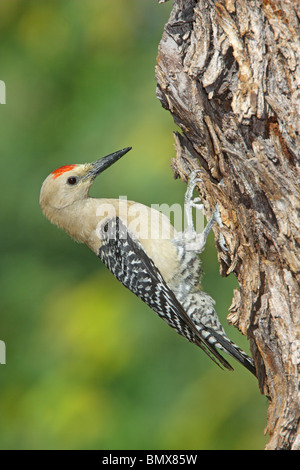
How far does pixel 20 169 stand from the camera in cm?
676

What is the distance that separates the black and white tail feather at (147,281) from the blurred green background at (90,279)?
2.78 feet

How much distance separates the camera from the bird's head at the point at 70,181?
4.71 meters

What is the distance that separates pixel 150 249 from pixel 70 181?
0.97m

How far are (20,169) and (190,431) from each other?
3720mm

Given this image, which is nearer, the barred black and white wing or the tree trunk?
the tree trunk

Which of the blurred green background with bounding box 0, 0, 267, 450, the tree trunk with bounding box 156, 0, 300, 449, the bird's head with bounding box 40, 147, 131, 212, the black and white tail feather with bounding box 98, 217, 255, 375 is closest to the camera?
the tree trunk with bounding box 156, 0, 300, 449

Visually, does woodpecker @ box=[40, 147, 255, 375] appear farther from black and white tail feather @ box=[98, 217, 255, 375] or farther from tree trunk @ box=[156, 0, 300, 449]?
tree trunk @ box=[156, 0, 300, 449]

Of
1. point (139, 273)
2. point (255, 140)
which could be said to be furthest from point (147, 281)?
point (255, 140)

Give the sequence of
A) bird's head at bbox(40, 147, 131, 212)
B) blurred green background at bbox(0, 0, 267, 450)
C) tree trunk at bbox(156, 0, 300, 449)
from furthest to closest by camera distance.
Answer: blurred green background at bbox(0, 0, 267, 450) → bird's head at bbox(40, 147, 131, 212) → tree trunk at bbox(156, 0, 300, 449)

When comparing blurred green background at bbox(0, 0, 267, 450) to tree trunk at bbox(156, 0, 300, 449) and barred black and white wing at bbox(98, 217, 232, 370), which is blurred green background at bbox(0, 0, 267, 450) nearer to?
barred black and white wing at bbox(98, 217, 232, 370)

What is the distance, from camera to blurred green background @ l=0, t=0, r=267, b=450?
5.54 meters

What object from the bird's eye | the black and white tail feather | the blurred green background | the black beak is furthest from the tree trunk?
the blurred green background

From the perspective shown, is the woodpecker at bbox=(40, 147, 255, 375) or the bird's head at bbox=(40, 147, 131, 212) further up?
the bird's head at bbox=(40, 147, 131, 212)
